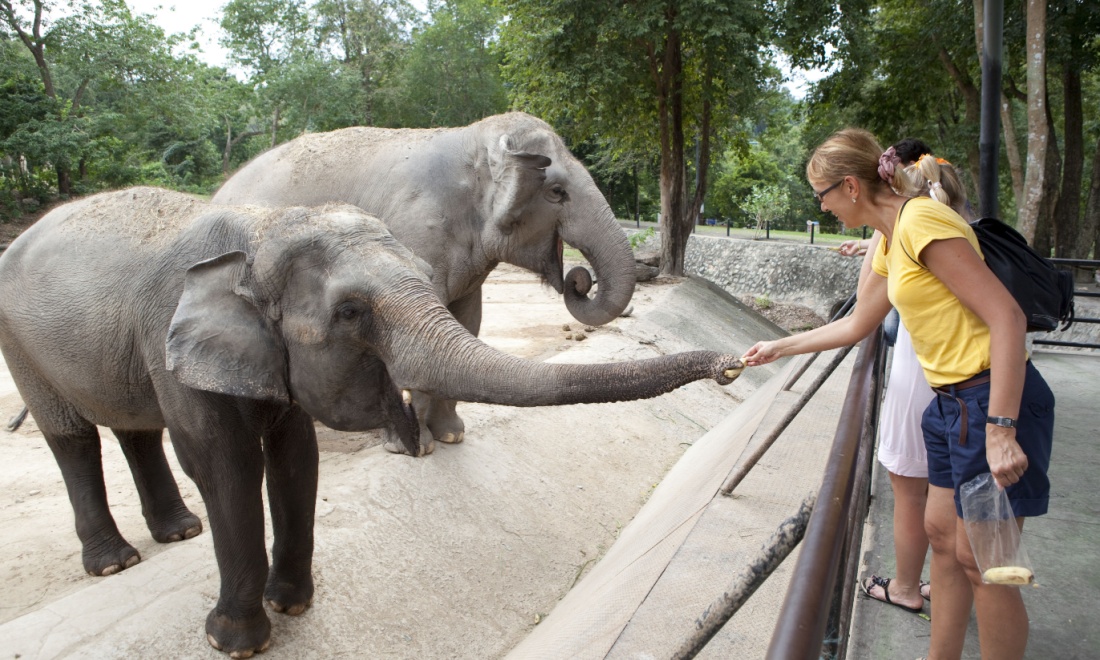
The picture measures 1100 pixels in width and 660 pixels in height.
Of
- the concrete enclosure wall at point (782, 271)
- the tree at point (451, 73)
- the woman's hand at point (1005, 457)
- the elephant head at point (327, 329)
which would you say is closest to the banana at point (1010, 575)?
the woman's hand at point (1005, 457)

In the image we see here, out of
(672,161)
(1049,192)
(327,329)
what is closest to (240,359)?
(327,329)

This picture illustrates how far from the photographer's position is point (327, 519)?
5.12m

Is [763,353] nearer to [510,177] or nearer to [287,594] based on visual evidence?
[287,594]

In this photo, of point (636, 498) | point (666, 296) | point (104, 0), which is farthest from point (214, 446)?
point (104, 0)

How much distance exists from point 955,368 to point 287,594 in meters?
3.36

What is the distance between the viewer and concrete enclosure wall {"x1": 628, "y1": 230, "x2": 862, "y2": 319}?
19.9 metres

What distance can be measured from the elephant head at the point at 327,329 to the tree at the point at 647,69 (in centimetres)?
1247

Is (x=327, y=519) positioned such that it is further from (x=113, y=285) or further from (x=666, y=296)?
(x=666, y=296)

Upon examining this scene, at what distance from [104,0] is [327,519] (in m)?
27.0

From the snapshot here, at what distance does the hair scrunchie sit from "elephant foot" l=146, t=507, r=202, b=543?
4.39 m

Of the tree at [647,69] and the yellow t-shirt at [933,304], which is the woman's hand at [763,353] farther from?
the tree at [647,69]

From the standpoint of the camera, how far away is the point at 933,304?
2508mm

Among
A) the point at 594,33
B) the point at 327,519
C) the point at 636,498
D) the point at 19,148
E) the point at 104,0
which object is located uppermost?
the point at 104,0

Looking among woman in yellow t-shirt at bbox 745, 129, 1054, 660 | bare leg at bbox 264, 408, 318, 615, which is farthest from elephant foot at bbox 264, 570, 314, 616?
woman in yellow t-shirt at bbox 745, 129, 1054, 660
